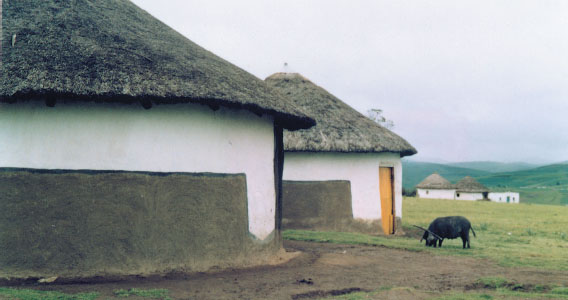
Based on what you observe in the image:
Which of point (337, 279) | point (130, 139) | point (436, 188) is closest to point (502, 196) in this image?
point (436, 188)

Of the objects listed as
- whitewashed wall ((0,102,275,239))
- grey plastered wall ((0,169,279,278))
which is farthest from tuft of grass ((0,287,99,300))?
whitewashed wall ((0,102,275,239))

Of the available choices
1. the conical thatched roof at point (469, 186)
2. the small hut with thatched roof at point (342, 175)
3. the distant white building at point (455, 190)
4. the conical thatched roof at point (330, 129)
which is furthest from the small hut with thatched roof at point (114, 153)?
the conical thatched roof at point (469, 186)

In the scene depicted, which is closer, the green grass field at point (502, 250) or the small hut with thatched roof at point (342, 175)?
the green grass field at point (502, 250)

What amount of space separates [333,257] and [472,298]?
3999 millimetres

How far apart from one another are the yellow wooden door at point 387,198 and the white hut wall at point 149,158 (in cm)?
766

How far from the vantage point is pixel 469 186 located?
5428cm

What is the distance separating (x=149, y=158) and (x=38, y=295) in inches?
108

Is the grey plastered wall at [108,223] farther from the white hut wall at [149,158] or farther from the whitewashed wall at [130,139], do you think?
Answer: the whitewashed wall at [130,139]

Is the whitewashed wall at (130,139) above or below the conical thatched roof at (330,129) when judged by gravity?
below

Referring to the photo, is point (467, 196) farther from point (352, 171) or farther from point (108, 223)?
point (108, 223)

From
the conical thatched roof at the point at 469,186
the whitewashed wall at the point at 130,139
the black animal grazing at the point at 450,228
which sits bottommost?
the black animal grazing at the point at 450,228

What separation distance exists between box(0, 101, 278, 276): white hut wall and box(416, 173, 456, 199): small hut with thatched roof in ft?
159

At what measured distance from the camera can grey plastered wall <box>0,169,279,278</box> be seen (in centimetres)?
745

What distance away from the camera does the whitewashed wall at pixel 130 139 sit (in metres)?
7.64
